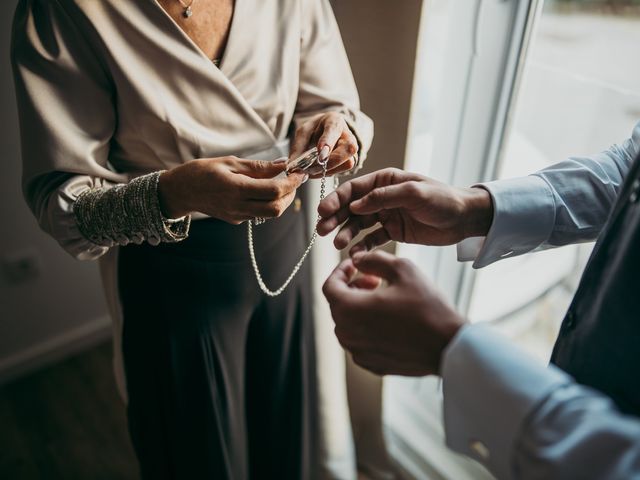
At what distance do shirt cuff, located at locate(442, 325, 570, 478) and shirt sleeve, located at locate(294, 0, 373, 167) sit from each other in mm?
534

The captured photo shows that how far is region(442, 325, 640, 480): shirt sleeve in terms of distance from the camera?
43 centimetres

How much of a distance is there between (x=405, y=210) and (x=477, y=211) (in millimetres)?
118

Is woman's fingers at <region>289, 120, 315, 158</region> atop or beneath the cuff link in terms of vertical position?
atop

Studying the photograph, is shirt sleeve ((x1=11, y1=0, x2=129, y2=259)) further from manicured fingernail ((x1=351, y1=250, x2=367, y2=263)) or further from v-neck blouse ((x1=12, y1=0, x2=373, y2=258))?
manicured fingernail ((x1=351, y1=250, x2=367, y2=263))

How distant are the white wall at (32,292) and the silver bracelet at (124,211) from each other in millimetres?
981

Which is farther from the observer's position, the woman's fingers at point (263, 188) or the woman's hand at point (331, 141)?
the woman's hand at point (331, 141)

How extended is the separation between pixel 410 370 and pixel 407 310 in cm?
7

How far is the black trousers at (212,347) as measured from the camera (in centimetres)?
94

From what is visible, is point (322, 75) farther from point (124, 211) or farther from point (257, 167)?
point (124, 211)

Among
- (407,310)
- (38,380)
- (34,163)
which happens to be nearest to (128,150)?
(34,163)

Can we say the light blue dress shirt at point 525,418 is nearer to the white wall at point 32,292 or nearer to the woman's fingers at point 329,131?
the woman's fingers at point 329,131

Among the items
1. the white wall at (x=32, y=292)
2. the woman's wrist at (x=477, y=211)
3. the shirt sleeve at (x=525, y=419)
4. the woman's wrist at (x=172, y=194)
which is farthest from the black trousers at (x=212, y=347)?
the white wall at (x=32, y=292)

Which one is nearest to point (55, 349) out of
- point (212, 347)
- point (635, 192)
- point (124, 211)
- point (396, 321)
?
point (212, 347)

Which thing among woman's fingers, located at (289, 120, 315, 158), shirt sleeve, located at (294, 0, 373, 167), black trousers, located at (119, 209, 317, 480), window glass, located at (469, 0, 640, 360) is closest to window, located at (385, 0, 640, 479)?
window glass, located at (469, 0, 640, 360)
